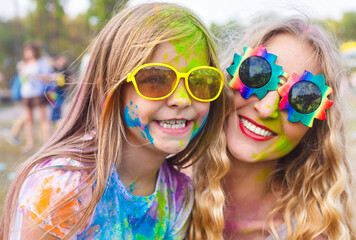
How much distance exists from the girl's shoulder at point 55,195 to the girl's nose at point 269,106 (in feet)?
3.43

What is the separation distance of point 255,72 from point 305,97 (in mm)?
322

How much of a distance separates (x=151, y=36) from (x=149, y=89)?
0.85 ft

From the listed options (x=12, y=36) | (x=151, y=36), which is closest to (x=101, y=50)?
(x=151, y=36)

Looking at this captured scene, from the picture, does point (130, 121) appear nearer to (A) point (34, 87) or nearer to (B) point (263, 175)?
(B) point (263, 175)

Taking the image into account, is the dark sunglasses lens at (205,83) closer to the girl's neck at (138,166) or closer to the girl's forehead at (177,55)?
the girl's forehead at (177,55)

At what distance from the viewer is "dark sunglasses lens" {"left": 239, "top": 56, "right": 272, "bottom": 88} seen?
6.65 feet

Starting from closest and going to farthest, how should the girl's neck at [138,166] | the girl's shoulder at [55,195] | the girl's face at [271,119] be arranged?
the girl's shoulder at [55,195], the girl's neck at [138,166], the girl's face at [271,119]

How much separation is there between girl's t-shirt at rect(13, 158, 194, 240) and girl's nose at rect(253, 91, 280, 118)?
0.69 m

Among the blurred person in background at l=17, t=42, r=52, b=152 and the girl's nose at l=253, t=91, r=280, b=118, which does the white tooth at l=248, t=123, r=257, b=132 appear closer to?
the girl's nose at l=253, t=91, r=280, b=118

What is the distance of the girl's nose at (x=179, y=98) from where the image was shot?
5.54ft

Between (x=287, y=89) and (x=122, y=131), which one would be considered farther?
(x=287, y=89)

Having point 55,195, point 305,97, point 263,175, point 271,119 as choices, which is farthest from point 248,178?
point 55,195

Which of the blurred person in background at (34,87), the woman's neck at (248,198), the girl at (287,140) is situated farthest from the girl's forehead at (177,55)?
the blurred person in background at (34,87)

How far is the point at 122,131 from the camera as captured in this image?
1.84m
